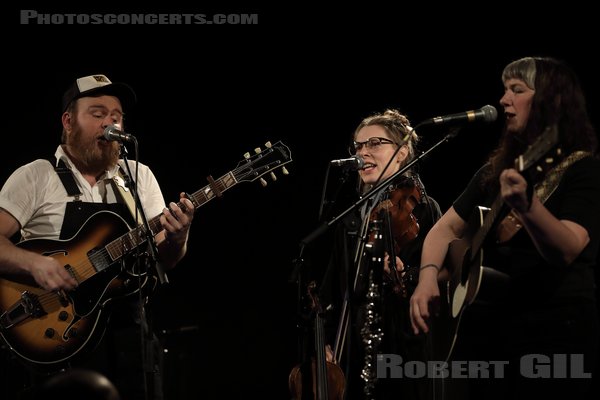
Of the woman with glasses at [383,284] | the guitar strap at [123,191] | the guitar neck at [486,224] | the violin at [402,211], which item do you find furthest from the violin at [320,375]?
the guitar strap at [123,191]

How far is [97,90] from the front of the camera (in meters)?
4.48

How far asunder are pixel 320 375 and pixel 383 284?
0.59m

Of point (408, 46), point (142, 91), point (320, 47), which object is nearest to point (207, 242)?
point (142, 91)

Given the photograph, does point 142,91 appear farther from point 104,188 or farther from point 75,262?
point 75,262

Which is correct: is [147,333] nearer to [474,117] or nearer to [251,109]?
[474,117]

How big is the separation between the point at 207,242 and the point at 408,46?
237 cm

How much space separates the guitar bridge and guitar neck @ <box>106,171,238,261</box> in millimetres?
492

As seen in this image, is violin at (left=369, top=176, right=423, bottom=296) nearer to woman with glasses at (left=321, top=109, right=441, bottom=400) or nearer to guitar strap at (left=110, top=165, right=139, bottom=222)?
woman with glasses at (left=321, top=109, right=441, bottom=400)

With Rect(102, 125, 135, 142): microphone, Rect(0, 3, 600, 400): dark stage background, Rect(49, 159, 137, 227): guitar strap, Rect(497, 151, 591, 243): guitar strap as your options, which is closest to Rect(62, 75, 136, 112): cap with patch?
Rect(49, 159, 137, 227): guitar strap

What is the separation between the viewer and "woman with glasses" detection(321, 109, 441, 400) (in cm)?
368

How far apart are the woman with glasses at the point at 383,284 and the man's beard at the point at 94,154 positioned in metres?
1.47

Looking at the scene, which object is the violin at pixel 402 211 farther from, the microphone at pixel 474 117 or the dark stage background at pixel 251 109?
the dark stage background at pixel 251 109

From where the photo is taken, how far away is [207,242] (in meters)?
6.31

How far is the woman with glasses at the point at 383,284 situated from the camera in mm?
3676
